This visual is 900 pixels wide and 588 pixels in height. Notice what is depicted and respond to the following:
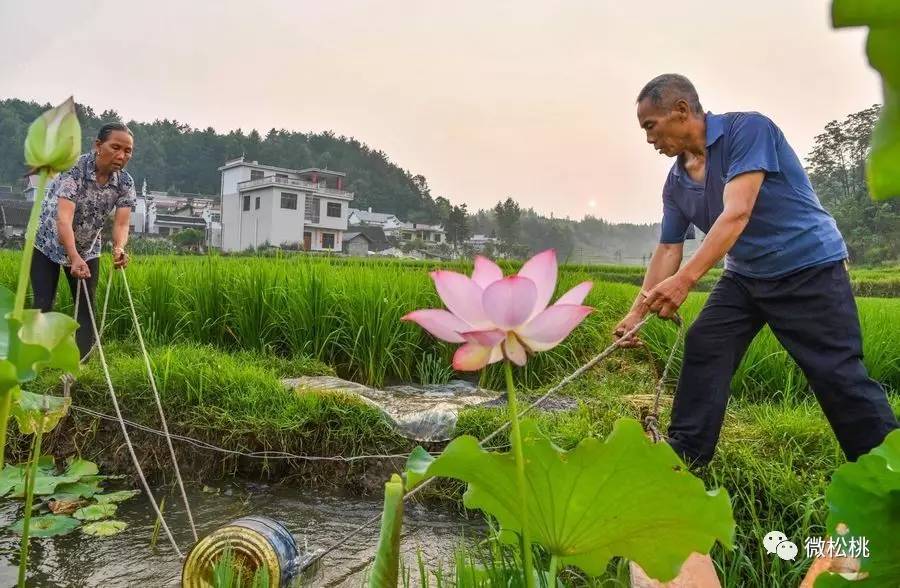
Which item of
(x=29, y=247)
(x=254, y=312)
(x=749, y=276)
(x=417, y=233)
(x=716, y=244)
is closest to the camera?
(x=29, y=247)

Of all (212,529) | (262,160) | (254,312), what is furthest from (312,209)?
(212,529)

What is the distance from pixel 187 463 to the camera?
3273 mm

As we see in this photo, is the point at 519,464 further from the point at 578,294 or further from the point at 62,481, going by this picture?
the point at 62,481

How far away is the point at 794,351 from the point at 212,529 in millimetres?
2135

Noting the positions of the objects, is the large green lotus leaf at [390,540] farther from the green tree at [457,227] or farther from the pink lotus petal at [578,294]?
the green tree at [457,227]

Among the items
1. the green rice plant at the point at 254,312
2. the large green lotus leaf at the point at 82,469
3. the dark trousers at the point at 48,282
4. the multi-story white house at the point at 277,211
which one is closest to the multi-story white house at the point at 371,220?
the multi-story white house at the point at 277,211

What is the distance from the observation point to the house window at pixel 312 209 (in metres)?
37.6

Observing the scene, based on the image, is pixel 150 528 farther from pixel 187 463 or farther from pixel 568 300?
pixel 568 300

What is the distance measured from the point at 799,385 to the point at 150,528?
3551 mm

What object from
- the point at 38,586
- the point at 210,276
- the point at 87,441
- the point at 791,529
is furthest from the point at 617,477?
the point at 210,276

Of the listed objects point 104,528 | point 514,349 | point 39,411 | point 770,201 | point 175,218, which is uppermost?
point 175,218

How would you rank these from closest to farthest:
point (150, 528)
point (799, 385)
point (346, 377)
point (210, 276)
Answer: point (150, 528)
point (799, 385)
point (346, 377)
point (210, 276)

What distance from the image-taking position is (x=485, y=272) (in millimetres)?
555

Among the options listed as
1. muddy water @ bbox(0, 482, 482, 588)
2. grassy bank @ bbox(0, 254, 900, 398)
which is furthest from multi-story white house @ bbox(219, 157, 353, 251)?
muddy water @ bbox(0, 482, 482, 588)
